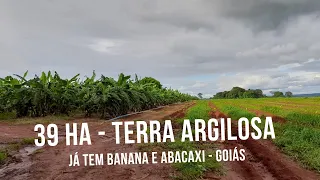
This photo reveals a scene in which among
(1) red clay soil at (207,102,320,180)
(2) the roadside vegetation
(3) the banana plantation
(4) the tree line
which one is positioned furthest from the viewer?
(4) the tree line

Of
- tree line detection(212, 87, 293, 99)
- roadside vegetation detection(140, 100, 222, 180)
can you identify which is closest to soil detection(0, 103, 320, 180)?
roadside vegetation detection(140, 100, 222, 180)

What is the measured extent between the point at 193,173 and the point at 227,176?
558 mm

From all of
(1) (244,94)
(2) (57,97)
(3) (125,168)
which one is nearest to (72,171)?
(3) (125,168)

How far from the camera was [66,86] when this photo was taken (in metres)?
17.0

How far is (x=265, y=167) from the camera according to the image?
235 inches

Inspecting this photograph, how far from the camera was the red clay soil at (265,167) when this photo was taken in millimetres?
5402

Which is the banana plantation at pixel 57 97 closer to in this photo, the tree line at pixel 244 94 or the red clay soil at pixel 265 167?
the red clay soil at pixel 265 167

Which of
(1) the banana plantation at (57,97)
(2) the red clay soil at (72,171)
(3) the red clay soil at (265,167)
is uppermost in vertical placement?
(1) the banana plantation at (57,97)

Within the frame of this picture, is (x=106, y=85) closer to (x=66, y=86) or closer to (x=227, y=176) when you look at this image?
(x=66, y=86)

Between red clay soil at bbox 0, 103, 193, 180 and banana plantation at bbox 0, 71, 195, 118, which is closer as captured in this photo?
red clay soil at bbox 0, 103, 193, 180

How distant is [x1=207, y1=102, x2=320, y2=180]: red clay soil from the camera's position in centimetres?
540

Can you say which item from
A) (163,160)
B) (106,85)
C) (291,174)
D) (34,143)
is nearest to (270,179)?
(291,174)

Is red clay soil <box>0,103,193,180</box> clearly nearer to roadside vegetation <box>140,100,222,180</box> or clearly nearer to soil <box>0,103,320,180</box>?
soil <box>0,103,320,180</box>

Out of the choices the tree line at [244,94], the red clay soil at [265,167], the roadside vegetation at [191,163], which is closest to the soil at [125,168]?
the red clay soil at [265,167]
